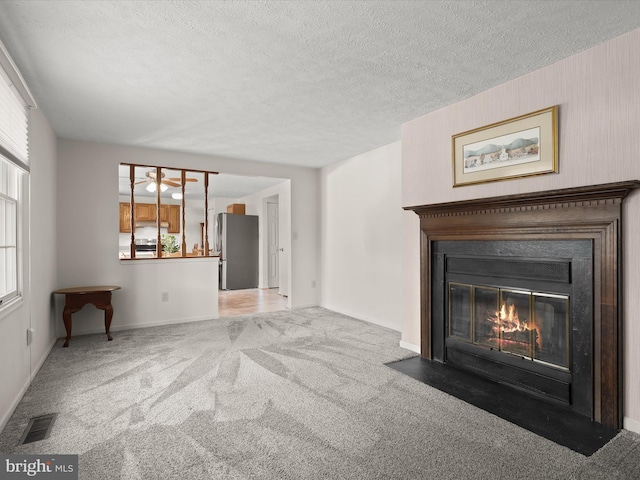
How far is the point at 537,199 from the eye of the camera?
2506 mm

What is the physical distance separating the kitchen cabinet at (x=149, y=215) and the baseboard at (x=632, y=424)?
9.12 m

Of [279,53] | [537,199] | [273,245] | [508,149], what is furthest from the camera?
[273,245]

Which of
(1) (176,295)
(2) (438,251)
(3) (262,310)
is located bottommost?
(3) (262,310)

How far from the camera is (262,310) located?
5.82m

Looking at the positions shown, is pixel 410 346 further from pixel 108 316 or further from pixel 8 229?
pixel 8 229

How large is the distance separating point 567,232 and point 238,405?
247 cm

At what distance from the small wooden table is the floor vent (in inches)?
69.7

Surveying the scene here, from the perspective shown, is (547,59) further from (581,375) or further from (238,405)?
(238,405)

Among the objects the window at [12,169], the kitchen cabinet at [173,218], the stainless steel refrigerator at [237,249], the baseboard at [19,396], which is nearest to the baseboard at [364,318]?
the stainless steel refrigerator at [237,249]

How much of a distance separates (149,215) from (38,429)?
7462mm

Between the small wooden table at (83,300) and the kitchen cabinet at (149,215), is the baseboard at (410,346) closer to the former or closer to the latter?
the small wooden table at (83,300)

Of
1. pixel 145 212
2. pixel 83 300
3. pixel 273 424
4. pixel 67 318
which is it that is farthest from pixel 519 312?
pixel 145 212

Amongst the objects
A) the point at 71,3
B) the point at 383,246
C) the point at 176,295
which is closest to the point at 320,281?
the point at 383,246

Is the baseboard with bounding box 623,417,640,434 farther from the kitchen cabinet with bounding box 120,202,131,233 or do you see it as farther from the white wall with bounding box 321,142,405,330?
the kitchen cabinet with bounding box 120,202,131,233
